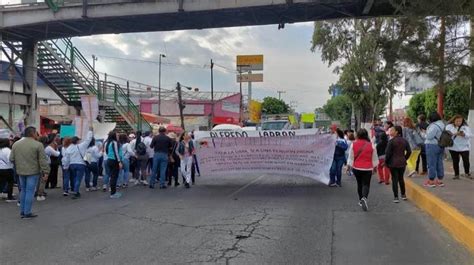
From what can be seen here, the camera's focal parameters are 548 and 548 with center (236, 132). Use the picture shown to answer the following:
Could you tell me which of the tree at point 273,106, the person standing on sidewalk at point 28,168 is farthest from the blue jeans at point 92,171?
the tree at point 273,106

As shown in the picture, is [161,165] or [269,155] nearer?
[269,155]

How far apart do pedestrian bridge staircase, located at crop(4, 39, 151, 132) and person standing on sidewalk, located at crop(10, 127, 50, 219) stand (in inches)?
723

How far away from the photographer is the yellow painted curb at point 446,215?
8001 millimetres

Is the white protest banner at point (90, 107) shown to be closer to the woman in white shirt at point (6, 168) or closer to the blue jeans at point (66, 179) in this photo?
the blue jeans at point (66, 179)

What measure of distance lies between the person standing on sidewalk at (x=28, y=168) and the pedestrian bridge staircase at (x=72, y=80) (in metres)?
18.4

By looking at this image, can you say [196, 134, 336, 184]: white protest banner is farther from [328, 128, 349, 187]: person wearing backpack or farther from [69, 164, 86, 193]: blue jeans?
[69, 164, 86, 193]: blue jeans

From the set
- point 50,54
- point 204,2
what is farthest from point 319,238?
point 50,54

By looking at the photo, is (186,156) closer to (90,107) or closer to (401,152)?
(90,107)

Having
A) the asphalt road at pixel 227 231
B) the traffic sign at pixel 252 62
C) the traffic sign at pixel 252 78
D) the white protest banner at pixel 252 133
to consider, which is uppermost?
the traffic sign at pixel 252 62

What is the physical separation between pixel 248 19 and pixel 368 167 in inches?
565

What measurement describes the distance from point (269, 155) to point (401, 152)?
4601 mm

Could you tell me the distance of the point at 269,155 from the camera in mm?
15734

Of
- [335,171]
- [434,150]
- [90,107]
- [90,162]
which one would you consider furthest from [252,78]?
[434,150]

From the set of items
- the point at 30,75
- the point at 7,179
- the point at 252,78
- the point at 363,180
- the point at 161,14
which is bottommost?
the point at 7,179
